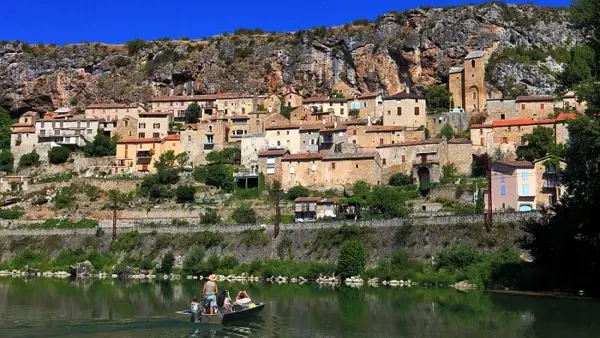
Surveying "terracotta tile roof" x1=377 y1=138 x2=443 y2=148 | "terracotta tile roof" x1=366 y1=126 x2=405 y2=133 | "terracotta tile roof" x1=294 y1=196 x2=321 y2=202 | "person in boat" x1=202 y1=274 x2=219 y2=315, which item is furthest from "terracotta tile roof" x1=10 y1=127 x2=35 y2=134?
"person in boat" x1=202 y1=274 x2=219 y2=315

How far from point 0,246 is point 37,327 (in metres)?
36.6

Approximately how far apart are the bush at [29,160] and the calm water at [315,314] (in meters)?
37.5

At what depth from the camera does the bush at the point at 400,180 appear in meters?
63.8

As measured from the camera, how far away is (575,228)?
33812 mm

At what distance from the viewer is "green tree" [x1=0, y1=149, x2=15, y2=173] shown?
7678cm

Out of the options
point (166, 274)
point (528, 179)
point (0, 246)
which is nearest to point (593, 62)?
point (528, 179)

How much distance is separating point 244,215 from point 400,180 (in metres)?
13.2

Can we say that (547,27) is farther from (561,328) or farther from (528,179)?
(561,328)

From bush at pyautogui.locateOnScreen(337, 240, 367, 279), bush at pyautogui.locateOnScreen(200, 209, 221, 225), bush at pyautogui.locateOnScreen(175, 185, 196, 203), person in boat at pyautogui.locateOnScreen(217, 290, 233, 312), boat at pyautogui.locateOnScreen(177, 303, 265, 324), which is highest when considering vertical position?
bush at pyautogui.locateOnScreen(175, 185, 196, 203)

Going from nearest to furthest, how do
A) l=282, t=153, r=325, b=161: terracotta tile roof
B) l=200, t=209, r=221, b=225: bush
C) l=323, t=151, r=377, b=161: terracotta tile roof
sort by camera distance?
l=200, t=209, r=221, b=225: bush, l=323, t=151, r=377, b=161: terracotta tile roof, l=282, t=153, r=325, b=161: terracotta tile roof

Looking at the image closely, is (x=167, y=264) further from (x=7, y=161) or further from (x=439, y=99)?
(x=439, y=99)

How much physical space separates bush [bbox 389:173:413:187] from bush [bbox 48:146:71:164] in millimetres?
31934

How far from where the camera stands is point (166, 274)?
169 ft

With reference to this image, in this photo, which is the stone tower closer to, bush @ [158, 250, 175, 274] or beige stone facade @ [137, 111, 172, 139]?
beige stone facade @ [137, 111, 172, 139]
